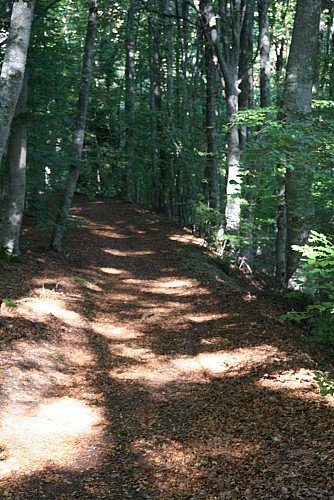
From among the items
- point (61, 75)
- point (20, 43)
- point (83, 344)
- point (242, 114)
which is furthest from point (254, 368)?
point (61, 75)

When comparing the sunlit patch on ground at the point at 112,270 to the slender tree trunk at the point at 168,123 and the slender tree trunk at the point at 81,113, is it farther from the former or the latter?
the slender tree trunk at the point at 168,123

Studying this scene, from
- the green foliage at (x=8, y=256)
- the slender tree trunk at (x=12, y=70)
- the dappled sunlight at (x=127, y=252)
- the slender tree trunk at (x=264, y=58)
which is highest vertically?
the slender tree trunk at (x=264, y=58)

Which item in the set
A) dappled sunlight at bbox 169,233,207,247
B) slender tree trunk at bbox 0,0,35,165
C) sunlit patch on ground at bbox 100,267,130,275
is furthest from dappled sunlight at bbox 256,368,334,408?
dappled sunlight at bbox 169,233,207,247

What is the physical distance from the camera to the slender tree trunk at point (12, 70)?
6680 mm

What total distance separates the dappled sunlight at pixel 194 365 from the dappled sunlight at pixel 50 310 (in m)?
1.32

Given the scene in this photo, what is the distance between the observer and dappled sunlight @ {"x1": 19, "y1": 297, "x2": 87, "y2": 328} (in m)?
8.37

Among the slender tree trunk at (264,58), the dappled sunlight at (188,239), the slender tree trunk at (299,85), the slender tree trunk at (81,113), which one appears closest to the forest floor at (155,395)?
the slender tree trunk at (299,85)

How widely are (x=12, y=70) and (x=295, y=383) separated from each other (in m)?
5.24

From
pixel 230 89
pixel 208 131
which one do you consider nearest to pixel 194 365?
pixel 230 89

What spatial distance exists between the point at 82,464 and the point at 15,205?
318 inches

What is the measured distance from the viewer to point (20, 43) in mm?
6859

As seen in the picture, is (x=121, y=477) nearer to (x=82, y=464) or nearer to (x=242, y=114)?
(x=82, y=464)

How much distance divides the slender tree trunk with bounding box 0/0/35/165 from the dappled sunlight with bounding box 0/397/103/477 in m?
3.23

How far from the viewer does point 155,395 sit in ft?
20.1
